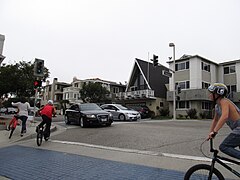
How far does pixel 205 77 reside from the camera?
33.2 metres

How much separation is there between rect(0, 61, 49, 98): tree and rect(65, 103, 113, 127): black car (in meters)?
6.55

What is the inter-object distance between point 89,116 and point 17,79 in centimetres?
901

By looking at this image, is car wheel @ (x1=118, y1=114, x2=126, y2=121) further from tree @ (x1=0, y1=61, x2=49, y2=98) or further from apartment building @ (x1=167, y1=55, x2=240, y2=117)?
apartment building @ (x1=167, y1=55, x2=240, y2=117)

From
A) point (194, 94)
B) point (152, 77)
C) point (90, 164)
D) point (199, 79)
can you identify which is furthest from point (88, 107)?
point (152, 77)

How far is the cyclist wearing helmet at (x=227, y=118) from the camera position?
350 cm

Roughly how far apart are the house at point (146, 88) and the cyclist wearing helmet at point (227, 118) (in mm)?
31825

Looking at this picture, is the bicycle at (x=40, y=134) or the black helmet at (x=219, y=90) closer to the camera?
the black helmet at (x=219, y=90)

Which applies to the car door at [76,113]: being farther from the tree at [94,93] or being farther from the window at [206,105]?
the tree at [94,93]

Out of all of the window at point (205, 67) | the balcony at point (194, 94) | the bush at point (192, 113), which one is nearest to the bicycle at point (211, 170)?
the bush at point (192, 113)

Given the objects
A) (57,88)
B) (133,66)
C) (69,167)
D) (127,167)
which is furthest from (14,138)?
(57,88)

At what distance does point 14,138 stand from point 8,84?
10502mm

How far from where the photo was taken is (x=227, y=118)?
3.55m

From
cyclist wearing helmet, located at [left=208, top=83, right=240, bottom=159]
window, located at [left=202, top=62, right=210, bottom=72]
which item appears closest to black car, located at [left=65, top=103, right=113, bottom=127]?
cyclist wearing helmet, located at [left=208, top=83, right=240, bottom=159]

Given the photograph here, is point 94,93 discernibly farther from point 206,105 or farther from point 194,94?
point 206,105
